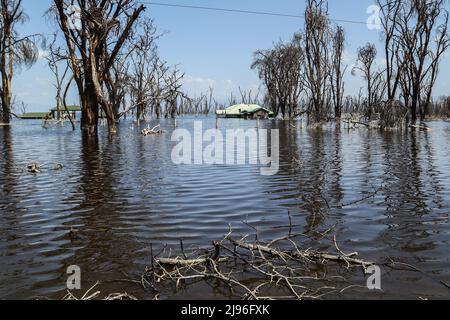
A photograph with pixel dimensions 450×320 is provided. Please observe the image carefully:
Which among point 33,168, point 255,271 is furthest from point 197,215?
point 33,168

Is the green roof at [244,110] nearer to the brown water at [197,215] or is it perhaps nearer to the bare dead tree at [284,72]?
the bare dead tree at [284,72]

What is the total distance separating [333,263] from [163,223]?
2.31 metres

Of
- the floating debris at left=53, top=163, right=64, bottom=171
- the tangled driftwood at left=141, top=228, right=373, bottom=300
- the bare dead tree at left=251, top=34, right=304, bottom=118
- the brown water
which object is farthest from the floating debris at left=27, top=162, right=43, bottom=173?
the bare dead tree at left=251, top=34, right=304, bottom=118

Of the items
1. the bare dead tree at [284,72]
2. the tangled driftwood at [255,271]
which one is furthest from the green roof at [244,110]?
the tangled driftwood at [255,271]

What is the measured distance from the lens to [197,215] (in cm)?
595

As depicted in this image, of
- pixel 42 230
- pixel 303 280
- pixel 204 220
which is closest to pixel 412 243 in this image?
pixel 303 280

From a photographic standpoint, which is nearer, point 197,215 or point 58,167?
point 197,215

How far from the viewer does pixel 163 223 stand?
559 cm

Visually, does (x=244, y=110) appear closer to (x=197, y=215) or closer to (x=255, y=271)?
(x=197, y=215)

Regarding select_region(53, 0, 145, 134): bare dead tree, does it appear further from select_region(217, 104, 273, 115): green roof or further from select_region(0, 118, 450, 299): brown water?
select_region(217, 104, 273, 115): green roof

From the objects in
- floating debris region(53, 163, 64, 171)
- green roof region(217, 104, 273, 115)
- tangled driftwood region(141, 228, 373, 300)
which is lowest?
tangled driftwood region(141, 228, 373, 300)

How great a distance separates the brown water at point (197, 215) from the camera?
3914 mm

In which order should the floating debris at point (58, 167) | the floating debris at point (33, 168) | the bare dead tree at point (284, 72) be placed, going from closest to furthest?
the floating debris at point (33, 168)
the floating debris at point (58, 167)
the bare dead tree at point (284, 72)

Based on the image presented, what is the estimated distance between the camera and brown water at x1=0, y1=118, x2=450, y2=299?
12.8 ft
